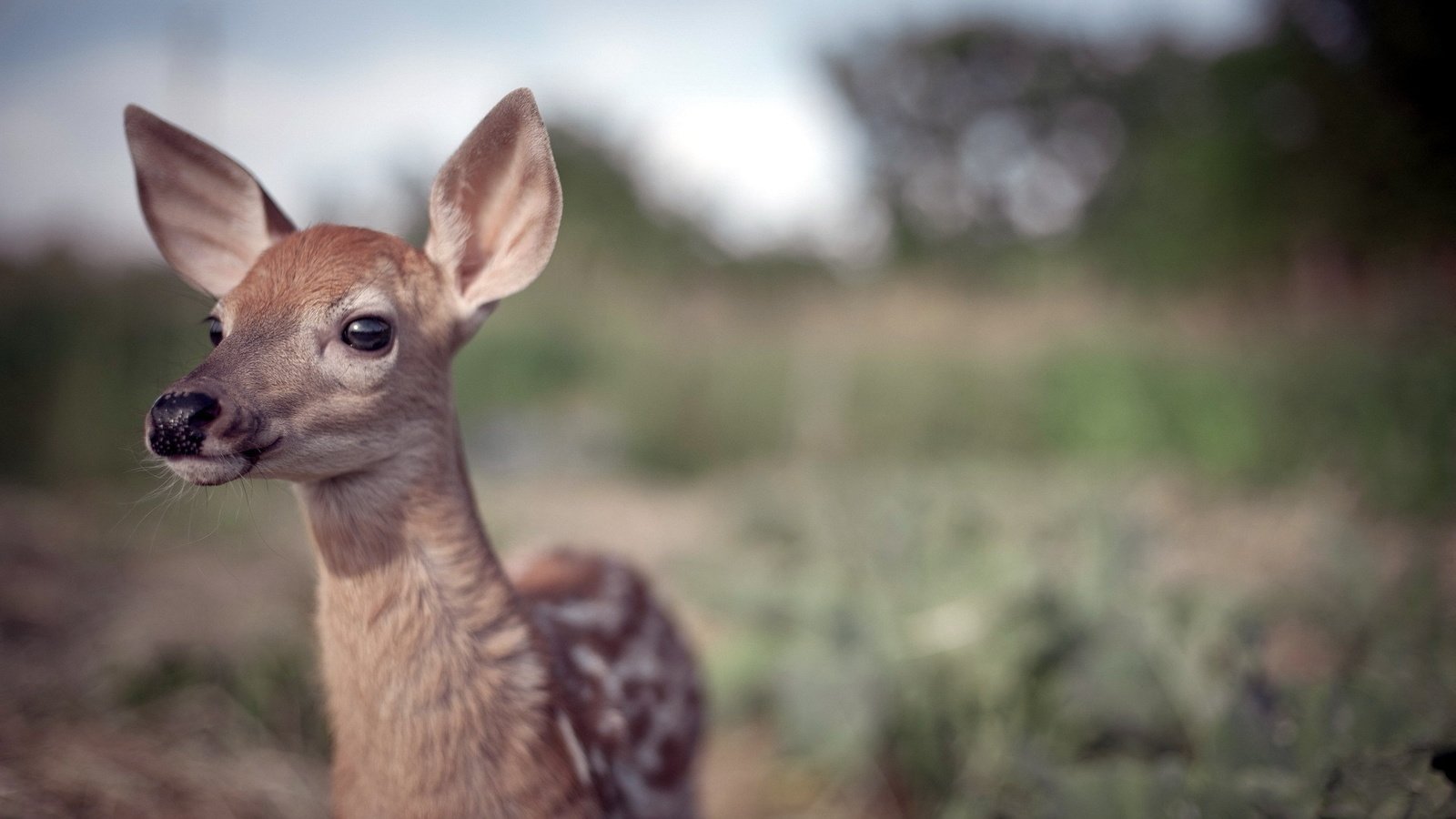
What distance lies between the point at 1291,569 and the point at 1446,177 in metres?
4.47

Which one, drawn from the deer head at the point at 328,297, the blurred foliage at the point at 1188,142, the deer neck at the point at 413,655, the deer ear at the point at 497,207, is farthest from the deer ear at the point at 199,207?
the blurred foliage at the point at 1188,142

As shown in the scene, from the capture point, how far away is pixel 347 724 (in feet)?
4.17

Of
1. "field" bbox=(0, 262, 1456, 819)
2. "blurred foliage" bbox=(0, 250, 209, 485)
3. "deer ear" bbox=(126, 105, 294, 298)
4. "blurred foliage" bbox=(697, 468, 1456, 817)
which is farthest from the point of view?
"blurred foliage" bbox=(0, 250, 209, 485)

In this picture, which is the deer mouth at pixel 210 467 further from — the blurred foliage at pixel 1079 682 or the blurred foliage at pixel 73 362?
the blurred foliage at pixel 73 362

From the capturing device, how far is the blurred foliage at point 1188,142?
22.0 feet

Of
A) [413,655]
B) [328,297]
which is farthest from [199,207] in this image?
[413,655]

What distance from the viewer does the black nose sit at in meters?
0.97

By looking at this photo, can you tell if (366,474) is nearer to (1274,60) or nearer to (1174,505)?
(1174,505)

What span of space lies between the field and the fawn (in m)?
0.24

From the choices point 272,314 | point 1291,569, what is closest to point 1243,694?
point 272,314

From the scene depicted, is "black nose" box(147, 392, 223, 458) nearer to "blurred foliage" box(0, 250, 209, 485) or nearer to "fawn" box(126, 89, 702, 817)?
"fawn" box(126, 89, 702, 817)

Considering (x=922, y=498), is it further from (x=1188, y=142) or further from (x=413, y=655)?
(x=1188, y=142)

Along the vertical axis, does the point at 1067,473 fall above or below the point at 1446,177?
below

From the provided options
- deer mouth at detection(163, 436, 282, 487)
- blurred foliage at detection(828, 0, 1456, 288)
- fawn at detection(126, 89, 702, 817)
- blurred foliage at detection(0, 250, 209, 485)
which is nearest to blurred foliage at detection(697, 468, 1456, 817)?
fawn at detection(126, 89, 702, 817)
